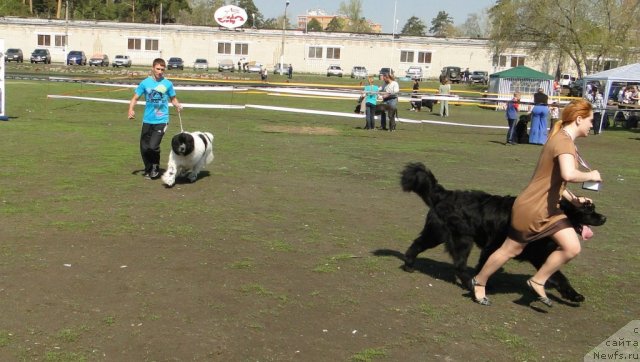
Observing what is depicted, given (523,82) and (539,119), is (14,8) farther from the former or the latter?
(539,119)

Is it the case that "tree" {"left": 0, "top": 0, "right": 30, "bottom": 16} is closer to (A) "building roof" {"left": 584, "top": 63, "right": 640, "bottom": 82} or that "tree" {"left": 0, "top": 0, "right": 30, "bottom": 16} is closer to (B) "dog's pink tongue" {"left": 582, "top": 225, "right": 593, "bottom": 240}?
(A) "building roof" {"left": 584, "top": 63, "right": 640, "bottom": 82}

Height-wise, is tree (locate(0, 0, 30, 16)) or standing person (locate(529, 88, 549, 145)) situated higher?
tree (locate(0, 0, 30, 16))

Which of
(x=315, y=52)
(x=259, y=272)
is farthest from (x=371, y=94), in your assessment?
(x=315, y=52)

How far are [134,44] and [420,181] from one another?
90768mm

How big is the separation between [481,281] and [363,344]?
1402 millimetres

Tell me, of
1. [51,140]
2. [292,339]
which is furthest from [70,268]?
[51,140]

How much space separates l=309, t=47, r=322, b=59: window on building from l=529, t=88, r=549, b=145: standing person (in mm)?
75735

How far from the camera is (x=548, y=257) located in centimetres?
502

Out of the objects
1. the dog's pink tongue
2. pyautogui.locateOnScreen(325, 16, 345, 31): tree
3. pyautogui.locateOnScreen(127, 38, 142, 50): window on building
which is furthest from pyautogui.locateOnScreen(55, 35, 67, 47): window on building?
the dog's pink tongue

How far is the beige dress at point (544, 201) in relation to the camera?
15.4 ft

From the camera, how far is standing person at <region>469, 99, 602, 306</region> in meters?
4.67

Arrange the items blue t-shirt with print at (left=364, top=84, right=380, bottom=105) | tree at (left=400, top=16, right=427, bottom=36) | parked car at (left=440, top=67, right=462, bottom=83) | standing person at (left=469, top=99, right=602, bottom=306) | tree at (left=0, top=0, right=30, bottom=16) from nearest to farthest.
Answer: standing person at (left=469, top=99, right=602, bottom=306)
blue t-shirt with print at (left=364, top=84, right=380, bottom=105)
parked car at (left=440, top=67, right=462, bottom=83)
tree at (left=0, top=0, right=30, bottom=16)
tree at (left=400, top=16, right=427, bottom=36)

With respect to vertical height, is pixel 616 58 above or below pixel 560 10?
below

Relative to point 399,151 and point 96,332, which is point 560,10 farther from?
point 96,332
